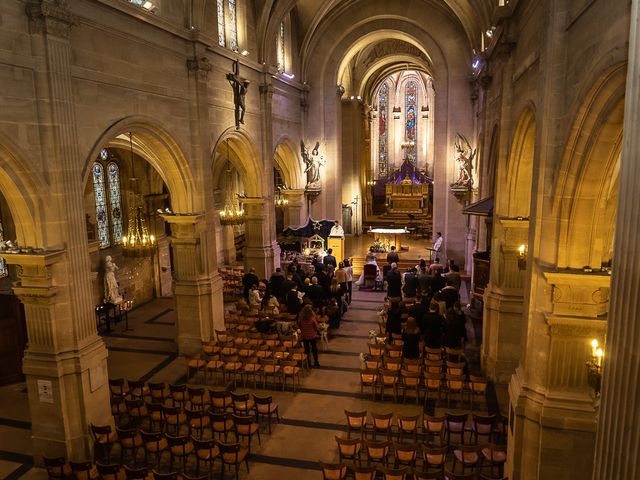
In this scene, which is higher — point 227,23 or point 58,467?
point 227,23

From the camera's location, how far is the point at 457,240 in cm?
2450

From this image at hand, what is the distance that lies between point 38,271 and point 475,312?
12.9 metres

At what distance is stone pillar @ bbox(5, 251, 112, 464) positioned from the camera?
9.30 m

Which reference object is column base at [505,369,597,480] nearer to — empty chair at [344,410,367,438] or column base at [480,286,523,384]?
empty chair at [344,410,367,438]

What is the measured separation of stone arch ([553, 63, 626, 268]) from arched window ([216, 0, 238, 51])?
40.2 feet

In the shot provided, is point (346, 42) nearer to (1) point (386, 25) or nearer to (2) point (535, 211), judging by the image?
(1) point (386, 25)

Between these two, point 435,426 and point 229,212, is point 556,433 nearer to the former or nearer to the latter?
point 435,426

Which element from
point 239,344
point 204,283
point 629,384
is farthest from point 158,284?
point 629,384

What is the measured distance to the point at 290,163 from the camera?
24.8m

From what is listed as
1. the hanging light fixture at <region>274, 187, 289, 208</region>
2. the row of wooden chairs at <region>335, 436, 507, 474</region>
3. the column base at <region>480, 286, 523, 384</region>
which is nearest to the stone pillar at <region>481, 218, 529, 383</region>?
the column base at <region>480, 286, 523, 384</region>

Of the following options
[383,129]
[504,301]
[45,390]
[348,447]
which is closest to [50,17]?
[45,390]

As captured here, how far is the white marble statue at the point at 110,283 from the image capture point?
17.6 metres

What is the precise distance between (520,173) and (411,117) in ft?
120

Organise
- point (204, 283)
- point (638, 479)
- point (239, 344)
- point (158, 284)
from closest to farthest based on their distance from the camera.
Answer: point (638, 479)
point (239, 344)
point (204, 283)
point (158, 284)
